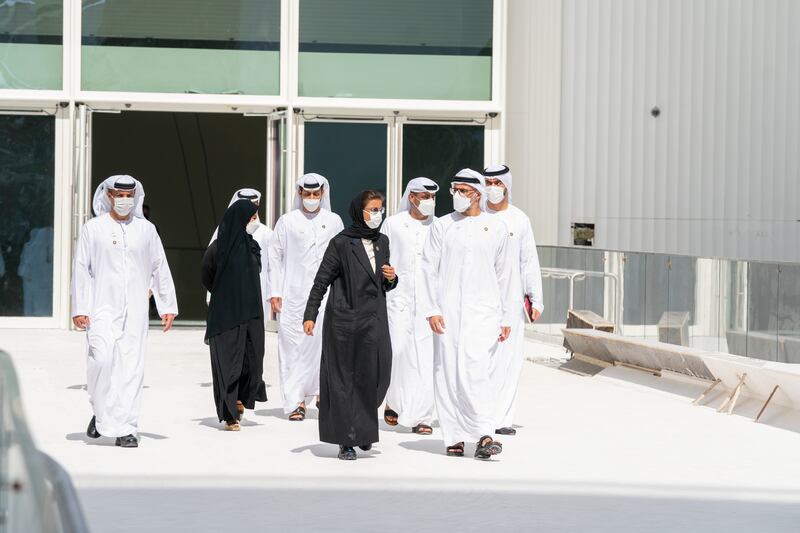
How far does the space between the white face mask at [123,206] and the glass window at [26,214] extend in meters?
9.47

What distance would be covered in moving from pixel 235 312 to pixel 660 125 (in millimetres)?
10649

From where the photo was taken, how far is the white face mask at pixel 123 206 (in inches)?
406

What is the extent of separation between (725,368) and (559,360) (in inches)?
163

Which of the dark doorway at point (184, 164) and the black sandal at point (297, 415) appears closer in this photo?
the black sandal at point (297, 415)

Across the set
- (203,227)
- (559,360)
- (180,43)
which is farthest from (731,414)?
(203,227)

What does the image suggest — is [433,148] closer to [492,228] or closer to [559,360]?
[559,360]

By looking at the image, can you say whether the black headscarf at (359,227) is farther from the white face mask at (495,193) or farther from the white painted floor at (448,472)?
the white face mask at (495,193)

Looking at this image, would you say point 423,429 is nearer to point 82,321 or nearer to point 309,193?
point 309,193

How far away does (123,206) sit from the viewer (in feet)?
33.9

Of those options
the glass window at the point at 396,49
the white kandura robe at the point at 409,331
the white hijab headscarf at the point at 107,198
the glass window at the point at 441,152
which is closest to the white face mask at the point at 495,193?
the white kandura robe at the point at 409,331

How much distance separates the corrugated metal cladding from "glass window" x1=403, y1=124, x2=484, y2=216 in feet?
3.84

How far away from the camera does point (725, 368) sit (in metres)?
12.4

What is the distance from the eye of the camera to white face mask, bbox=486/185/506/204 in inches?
444

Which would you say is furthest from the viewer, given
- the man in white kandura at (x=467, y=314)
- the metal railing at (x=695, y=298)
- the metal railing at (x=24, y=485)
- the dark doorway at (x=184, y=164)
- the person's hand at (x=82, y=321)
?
the dark doorway at (x=184, y=164)
